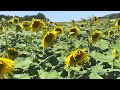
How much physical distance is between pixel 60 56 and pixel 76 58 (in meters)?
0.54

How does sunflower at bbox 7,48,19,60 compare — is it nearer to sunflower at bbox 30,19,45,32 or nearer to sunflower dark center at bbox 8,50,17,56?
sunflower dark center at bbox 8,50,17,56

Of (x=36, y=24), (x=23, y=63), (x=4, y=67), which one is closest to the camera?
(x=4, y=67)

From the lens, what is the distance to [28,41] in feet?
14.4

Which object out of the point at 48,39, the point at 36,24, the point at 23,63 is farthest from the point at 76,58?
the point at 36,24

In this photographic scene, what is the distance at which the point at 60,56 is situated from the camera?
3.82 metres

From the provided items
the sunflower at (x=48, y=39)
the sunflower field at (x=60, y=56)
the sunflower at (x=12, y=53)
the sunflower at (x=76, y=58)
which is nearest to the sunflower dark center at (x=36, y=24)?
the sunflower field at (x=60, y=56)

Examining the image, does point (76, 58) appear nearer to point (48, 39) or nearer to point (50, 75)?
point (50, 75)

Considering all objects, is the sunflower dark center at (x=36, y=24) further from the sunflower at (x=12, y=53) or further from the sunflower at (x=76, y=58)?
the sunflower at (x=76, y=58)

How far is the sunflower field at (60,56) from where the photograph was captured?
3113 mm

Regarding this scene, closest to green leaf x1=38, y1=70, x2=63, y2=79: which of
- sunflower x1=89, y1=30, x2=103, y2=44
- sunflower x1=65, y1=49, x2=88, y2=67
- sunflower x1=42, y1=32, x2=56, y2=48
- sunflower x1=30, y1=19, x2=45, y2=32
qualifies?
sunflower x1=65, y1=49, x2=88, y2=67

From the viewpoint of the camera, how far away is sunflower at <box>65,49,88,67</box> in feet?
10.7
